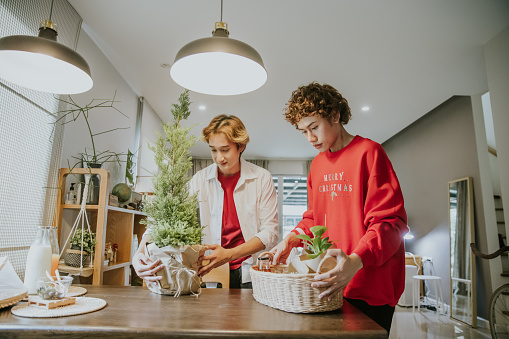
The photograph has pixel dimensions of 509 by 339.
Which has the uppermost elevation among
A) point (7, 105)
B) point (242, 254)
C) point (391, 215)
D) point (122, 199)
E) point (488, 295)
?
point (7, 105)

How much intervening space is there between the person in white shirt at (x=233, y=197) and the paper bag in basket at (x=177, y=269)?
49cm

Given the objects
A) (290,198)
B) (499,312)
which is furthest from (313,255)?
(290,198)

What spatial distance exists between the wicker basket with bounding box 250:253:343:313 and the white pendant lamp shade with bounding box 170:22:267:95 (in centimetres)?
77

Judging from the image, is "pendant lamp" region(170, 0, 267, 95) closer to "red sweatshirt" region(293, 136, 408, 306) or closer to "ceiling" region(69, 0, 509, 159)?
"red sweatshirt" region(293, 136, 408, 306)

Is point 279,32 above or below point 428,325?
above

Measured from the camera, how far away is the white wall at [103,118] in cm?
285

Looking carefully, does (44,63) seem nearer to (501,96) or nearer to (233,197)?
(233,197)

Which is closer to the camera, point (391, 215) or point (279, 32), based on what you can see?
point (391, 215)

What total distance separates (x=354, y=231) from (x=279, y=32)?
2.45 meters

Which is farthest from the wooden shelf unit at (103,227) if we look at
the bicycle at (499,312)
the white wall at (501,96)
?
the bicycle at (499,312)

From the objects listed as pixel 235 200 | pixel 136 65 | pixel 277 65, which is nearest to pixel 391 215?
pixel 235 200

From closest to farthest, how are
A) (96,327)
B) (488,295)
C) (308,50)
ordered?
(96,327) < (308,50) < (488,295)

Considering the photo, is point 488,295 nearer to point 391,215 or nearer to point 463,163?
point 463,163

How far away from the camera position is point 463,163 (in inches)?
178
